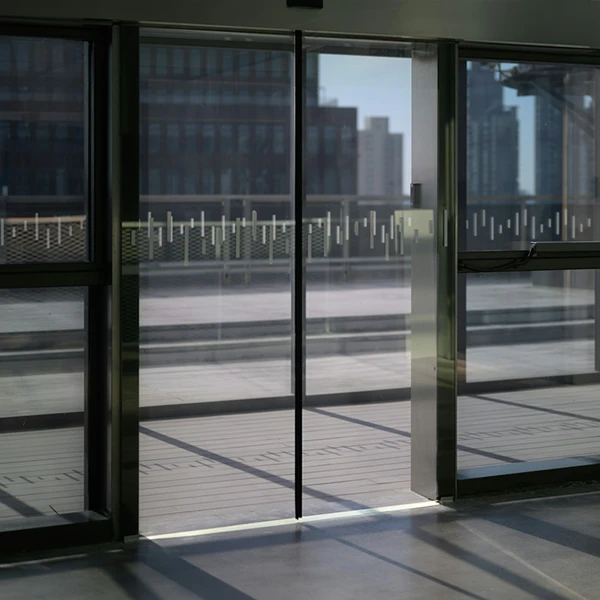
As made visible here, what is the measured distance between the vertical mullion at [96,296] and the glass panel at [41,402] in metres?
0.03

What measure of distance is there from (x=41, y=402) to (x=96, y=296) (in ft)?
1.65

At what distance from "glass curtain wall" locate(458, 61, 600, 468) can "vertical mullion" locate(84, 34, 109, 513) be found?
181 cm

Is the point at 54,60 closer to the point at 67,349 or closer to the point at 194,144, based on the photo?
the point at 194,144

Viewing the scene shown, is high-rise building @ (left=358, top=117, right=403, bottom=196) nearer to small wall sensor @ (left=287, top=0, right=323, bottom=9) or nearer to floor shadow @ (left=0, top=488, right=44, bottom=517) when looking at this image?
small wall sensor @ (left=287, top=0, right=323, bottom=9)

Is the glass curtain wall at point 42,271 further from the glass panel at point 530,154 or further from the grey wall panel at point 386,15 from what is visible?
the glass panel at point 530,154

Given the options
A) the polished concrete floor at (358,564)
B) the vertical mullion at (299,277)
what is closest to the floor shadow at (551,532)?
the polished concrete floor at (358,564)

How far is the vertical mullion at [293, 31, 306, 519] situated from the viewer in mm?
4992

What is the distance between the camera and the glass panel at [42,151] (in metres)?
4.54

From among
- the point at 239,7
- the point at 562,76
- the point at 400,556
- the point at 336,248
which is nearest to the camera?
the point at 400,556

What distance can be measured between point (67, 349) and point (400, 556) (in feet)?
5.37

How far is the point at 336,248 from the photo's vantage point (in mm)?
5156

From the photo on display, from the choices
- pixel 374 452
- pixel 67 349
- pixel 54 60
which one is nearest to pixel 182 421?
pixel 67 349

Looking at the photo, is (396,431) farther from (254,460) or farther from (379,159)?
(379,159)

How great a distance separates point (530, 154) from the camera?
5.58m
